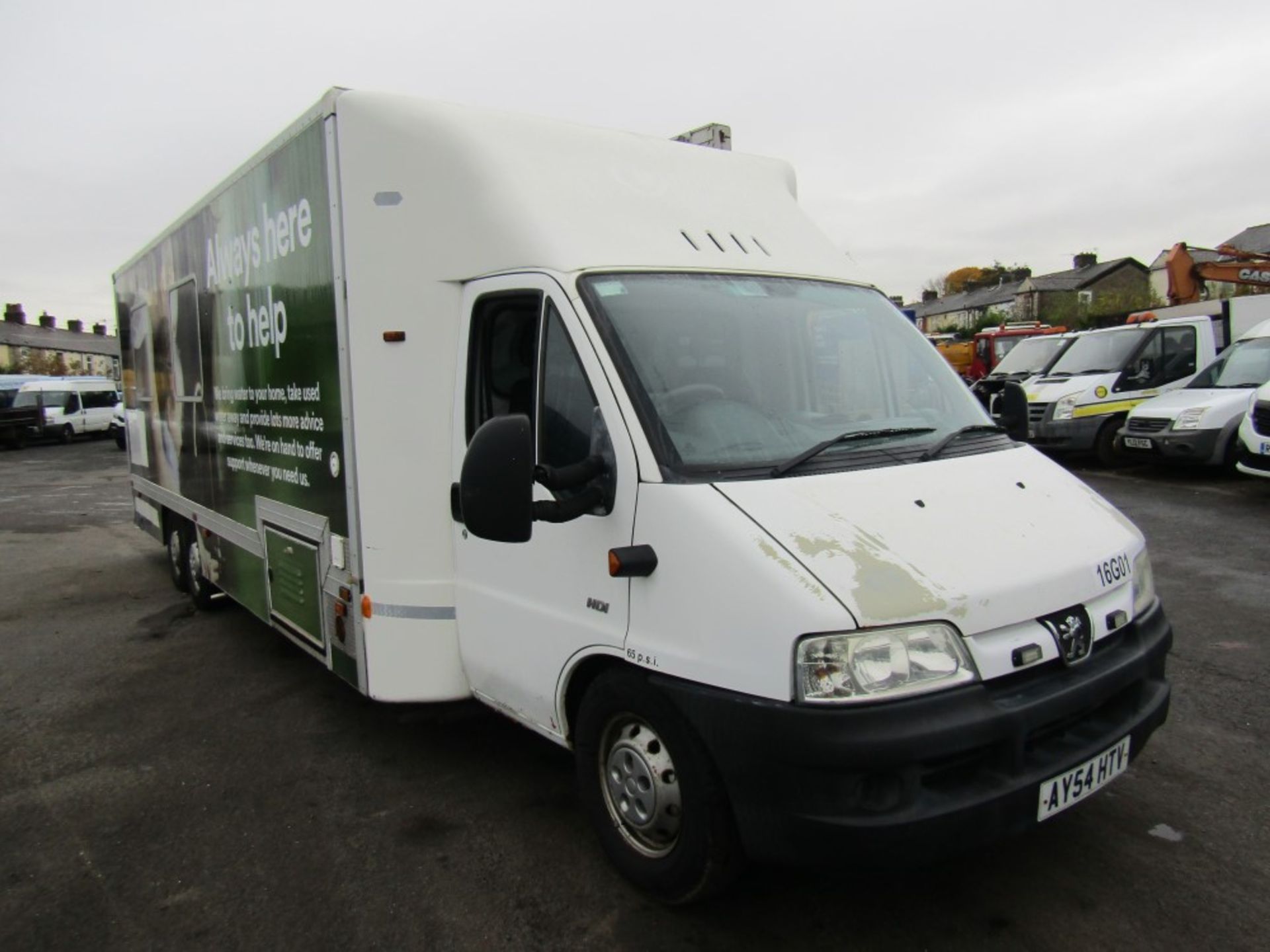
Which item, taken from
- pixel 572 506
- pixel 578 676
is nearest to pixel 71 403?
pixel 578 676

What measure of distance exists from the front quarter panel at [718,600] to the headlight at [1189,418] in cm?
1129

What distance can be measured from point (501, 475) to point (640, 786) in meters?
1.16

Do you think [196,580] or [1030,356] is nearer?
[196,580]

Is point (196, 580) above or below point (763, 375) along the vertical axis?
below

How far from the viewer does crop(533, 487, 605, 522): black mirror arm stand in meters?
3.00

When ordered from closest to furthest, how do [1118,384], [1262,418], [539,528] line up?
[539,528] < [1262,418] < [1118,384]

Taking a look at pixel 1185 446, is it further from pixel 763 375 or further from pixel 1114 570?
pixel 763 375

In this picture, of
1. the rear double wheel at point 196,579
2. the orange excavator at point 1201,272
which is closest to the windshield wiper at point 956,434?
the rear double wheel at point 196,579

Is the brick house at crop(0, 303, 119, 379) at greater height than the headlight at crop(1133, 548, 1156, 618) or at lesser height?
greater

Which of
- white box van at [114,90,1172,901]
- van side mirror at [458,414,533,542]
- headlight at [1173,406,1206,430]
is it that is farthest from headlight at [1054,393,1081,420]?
van side mirror at [458,414,533,542]

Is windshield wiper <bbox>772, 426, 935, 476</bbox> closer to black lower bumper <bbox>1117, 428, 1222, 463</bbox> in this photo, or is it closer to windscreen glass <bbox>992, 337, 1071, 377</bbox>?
black lower bumper <bbox>1117, 428, 1222, 463</bbox>

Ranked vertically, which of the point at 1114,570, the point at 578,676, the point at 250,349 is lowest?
the point at 578,676

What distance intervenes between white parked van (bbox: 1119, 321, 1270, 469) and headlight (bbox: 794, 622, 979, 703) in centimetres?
1068

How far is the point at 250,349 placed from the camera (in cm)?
508
